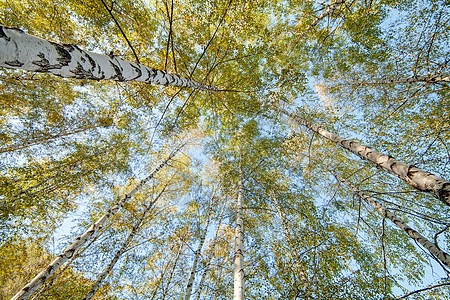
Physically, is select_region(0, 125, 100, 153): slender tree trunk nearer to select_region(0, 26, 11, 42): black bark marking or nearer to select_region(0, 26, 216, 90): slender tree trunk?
select_region(0, 26, 216, 90): slender tree trunk

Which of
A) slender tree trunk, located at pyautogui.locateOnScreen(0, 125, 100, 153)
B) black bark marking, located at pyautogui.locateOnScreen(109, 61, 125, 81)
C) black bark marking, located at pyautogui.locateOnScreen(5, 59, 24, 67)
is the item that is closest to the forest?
slender tree trunk, located at pyautogui.locateOnScreen(0, 125, 100, 153)

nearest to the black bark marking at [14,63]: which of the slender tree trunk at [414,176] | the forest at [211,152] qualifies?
the forest at [211,152]

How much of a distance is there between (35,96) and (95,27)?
3702 millimetres

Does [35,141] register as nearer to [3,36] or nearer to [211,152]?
[211,152]

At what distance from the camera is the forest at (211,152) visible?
3.87 metres

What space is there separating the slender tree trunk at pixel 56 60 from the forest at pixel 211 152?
49 centimetres

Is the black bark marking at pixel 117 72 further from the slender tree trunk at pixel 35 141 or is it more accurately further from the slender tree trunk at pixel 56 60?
the slender tree trunk at pixel 35 141

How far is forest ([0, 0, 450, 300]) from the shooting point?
3867 millimetres

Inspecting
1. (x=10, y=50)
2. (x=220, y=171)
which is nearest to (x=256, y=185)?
(x=220, y=171)

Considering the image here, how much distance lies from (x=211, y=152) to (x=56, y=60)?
651cm

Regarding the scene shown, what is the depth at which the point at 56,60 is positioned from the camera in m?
1.28

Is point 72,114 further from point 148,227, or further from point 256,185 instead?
point 256,185

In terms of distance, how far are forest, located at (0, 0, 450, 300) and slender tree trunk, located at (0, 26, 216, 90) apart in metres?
0.49

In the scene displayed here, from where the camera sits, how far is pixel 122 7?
445 cm
